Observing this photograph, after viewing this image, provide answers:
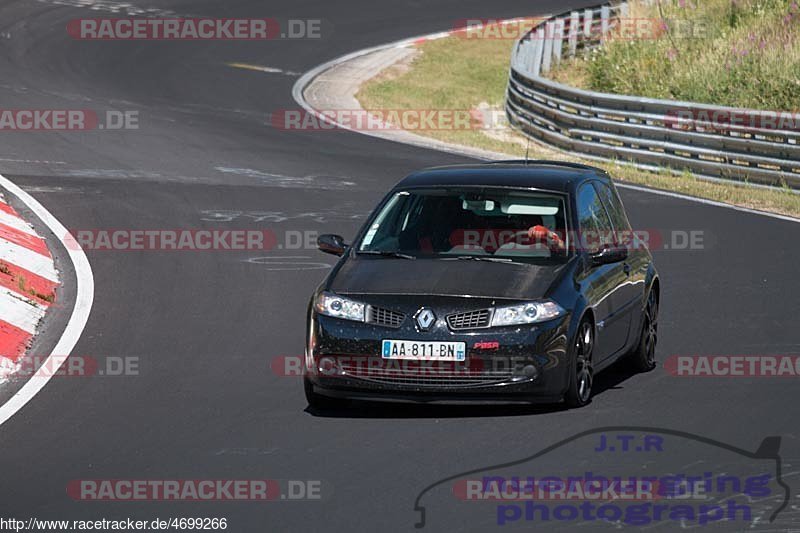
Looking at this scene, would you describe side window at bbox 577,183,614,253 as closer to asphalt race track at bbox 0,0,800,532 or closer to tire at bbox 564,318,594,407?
tire at bbox 564,318,594,407

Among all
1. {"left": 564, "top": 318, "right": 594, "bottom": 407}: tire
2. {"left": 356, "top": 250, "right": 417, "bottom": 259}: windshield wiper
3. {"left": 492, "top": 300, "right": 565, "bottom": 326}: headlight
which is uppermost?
{"left": 356, "top": 250, "right": 417, "bottom": 259}: windshield wiper

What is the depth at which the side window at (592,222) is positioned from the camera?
36.0ft

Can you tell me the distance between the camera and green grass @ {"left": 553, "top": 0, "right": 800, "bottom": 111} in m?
27.7

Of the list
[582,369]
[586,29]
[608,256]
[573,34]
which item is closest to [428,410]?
[582,369]

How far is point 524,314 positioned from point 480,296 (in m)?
0.31

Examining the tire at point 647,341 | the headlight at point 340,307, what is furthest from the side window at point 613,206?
the headlight at point 340,307

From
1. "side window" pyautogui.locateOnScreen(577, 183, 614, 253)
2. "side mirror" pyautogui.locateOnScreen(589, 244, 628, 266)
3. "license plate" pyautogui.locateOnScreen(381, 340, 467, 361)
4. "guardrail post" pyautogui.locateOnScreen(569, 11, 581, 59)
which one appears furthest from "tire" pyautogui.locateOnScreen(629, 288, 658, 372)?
"guardrail post" pyautogui.locateOnScreen(569, 11, 581, 59)

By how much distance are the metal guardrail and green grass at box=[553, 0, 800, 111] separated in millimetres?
2600

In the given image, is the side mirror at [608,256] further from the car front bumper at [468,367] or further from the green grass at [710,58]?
the green grass at [710,58]

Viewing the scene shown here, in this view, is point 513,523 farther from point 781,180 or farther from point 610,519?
point 781,180

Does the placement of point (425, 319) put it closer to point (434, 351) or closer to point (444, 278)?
point (434, 351)

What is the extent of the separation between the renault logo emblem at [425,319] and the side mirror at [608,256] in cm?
150

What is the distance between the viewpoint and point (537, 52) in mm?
35031

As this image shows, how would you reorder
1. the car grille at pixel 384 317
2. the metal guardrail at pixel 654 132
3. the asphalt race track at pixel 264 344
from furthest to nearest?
the metal guardrail at pixel 654 132, the car grille at pixel 384 317, the asphalt race track at pixel 264 344
